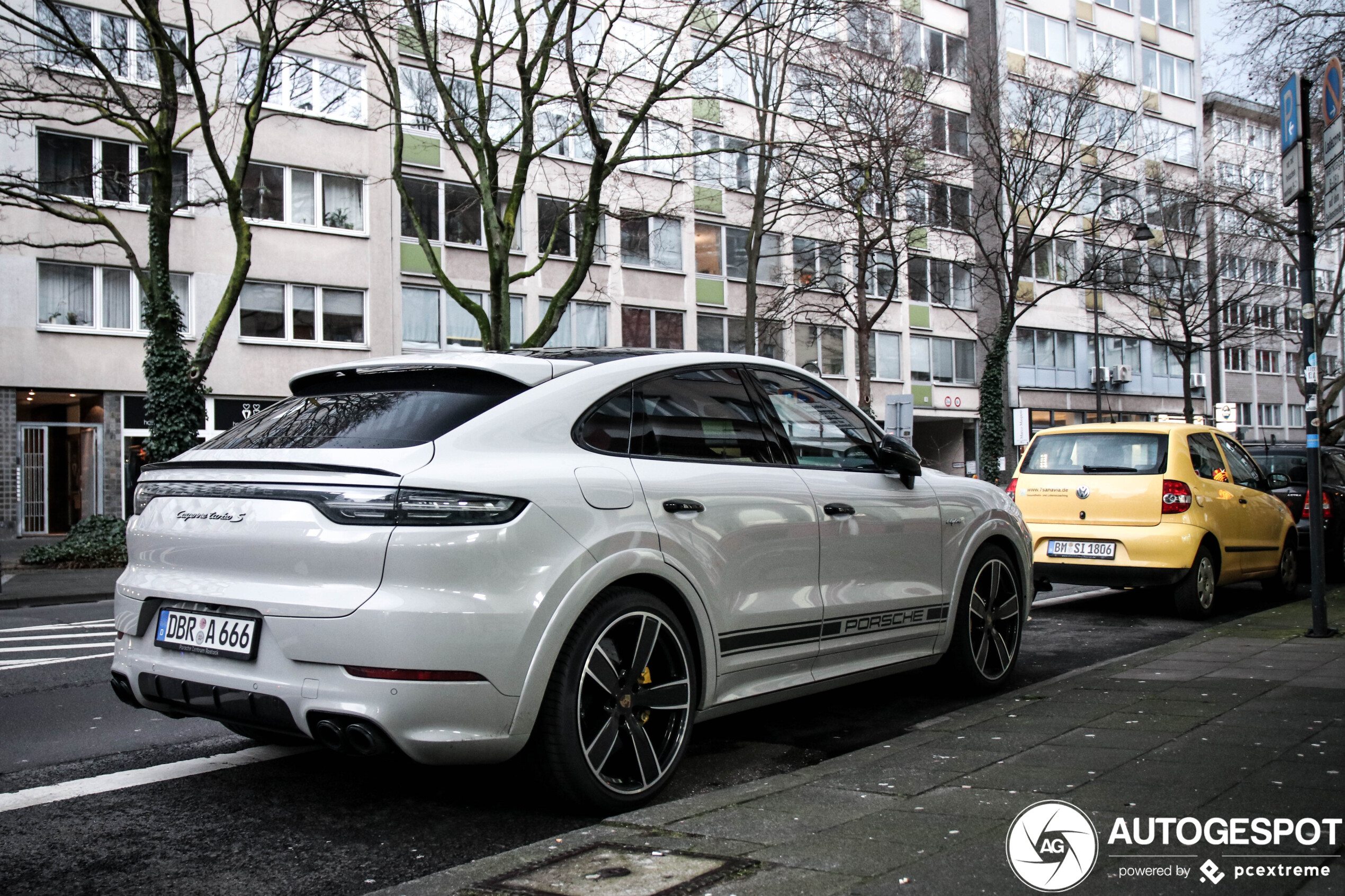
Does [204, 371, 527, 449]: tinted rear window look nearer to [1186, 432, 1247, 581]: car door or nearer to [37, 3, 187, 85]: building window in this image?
[1186, 432, 1247, 581]: car door

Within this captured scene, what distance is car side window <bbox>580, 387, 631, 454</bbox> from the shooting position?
4402mm

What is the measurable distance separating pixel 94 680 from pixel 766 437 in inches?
181

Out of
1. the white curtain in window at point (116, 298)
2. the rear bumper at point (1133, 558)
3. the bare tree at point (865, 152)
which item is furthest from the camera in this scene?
the white curtain in window at point (116, 298)

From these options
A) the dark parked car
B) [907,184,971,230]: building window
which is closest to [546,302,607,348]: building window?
[907,184,971,230]: building window

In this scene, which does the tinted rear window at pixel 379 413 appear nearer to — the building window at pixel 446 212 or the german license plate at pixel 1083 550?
the german license plate at pixel 1083 550

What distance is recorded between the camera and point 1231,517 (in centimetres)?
1108

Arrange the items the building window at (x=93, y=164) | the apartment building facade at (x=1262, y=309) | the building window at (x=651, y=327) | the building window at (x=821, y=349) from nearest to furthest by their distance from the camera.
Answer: the building window at (x=93, y=164) → the building window at (x=651, y=327) → the apartment building facade at (x=1262, y=309) → the building window at (x=821, y=349)

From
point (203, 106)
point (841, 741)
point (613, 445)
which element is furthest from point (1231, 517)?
point (203, 106)

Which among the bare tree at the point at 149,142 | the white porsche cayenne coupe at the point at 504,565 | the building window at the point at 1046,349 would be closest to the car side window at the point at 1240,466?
the white porsche cayenne coupe at the point at 504,565

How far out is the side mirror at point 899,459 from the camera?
5.76m

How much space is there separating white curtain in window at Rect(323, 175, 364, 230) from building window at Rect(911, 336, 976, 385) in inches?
931

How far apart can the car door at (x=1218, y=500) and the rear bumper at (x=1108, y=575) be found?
668mm

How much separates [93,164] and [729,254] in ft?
67.7

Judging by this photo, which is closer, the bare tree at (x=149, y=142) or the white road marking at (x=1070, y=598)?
the white road marking at (x=1070, y=598)
